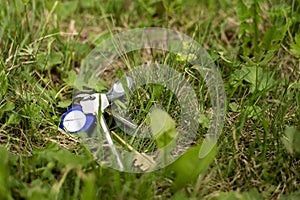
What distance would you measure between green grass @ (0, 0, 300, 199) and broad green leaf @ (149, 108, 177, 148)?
3.4 inches

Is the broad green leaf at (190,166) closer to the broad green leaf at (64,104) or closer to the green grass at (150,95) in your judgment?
the green grass at (150,95)

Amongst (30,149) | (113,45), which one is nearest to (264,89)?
(113,45)

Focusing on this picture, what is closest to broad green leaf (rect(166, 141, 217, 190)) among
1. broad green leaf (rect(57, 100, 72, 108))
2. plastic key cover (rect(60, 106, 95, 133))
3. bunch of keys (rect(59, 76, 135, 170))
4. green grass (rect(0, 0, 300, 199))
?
green grass (rect(0, 0, 300, 199))

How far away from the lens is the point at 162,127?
162 cm

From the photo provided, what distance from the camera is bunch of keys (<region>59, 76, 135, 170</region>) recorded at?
173 centimetres

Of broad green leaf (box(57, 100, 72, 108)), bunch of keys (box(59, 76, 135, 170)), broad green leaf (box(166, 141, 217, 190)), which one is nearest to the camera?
broad green leaf (box(166, 141, 217, 190))

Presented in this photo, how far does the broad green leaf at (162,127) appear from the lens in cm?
155

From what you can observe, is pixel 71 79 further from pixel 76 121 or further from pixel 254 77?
pixel 254 77

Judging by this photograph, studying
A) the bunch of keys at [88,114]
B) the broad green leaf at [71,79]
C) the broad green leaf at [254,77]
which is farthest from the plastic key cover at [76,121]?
the broad green leaf at [254,77]

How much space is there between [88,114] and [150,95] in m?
0.24

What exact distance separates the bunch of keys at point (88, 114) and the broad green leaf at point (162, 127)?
0.12m

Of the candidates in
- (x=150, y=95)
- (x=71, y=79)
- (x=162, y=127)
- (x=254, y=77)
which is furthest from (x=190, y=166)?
(x=71, y=79)

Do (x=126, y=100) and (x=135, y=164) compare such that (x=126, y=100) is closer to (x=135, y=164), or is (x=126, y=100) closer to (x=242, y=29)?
(x=135, y=164)

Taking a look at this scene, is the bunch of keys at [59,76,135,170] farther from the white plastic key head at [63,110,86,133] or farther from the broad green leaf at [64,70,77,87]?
the broad green leaf at [64,70,77,87]
